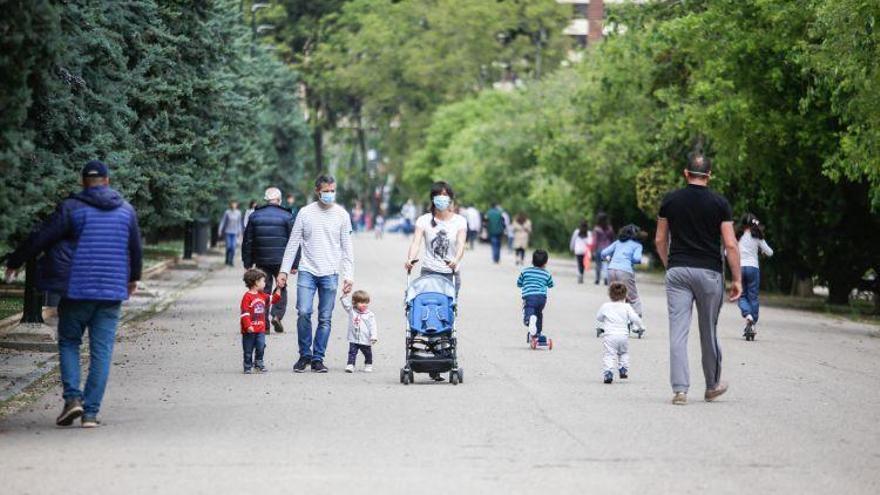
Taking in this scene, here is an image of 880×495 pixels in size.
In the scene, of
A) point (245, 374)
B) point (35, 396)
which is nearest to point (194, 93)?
point (245, 374)

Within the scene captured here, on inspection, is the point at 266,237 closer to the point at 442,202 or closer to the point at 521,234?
the point at 442,202

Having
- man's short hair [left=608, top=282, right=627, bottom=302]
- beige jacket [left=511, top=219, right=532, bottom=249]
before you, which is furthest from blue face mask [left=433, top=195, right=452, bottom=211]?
beige jacket [left=511, top=219, right=532, bottom=249]

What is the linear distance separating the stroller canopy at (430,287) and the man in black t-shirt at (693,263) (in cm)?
253

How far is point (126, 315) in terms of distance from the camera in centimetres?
2711

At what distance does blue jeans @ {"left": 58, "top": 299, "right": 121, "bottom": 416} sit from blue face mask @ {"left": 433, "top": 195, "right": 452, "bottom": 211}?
507 cm

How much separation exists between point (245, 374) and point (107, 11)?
25.3 ft

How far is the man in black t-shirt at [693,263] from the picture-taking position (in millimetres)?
14602

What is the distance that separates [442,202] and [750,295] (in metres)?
8.48

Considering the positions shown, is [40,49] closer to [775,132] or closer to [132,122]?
[132,122]

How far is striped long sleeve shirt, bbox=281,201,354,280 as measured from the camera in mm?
17828

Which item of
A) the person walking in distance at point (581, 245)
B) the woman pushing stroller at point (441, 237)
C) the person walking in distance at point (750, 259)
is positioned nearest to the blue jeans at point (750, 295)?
the person walking in distance at point (750, 259)

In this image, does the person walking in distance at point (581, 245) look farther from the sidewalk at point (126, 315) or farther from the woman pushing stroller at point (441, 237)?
the woman pushing stroller at point (441, 237)

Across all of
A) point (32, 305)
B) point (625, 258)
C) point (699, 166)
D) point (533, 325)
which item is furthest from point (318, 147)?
point (699, 166)

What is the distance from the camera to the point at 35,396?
1534cm
